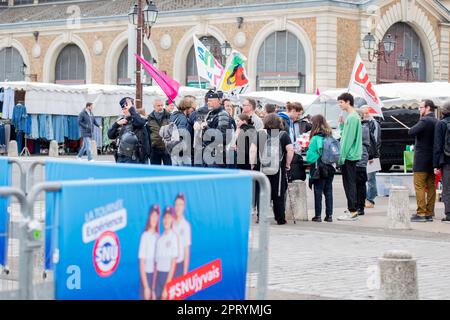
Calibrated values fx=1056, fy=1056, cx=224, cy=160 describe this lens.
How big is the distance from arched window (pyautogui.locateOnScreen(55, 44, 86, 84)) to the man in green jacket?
139 ft

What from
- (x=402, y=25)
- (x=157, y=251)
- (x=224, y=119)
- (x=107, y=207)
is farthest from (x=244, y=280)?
(x=402, y=25)

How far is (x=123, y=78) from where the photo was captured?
55875 millimetres

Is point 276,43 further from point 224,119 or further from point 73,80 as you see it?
point 224,119

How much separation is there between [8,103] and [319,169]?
20.6 m

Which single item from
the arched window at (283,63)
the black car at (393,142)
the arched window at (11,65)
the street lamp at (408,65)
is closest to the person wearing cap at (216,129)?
the black car at (393,142)

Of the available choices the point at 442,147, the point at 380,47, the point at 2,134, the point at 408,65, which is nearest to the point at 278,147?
the point at 442,147

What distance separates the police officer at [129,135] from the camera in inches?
636

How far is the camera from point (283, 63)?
164 feet

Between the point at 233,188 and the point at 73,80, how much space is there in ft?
169

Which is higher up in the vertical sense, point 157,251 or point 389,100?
point 389,100

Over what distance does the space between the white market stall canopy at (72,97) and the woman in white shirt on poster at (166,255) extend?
28961 mm

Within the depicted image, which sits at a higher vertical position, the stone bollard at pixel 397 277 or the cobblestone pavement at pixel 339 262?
the stone bollard at pixel 397 277

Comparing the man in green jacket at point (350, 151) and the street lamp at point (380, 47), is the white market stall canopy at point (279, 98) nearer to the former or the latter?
the street lamp at point (380, 47)

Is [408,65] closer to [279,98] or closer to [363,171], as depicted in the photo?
[279,98]
